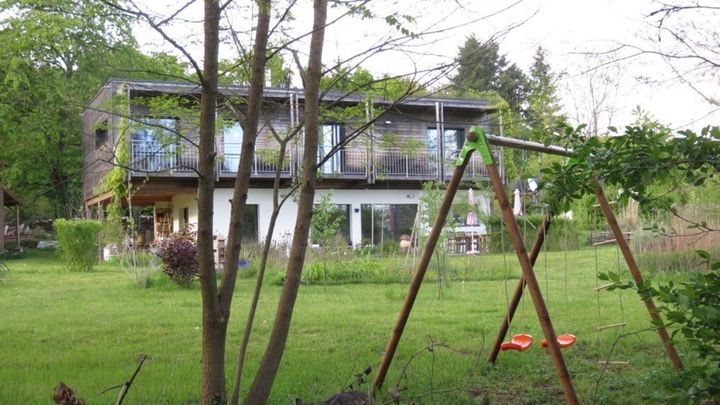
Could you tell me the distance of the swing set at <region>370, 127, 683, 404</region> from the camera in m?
4.25

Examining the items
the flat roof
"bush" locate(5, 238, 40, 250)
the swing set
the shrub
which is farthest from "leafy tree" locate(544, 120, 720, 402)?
"bush" locate(5, 238, 40, 250)

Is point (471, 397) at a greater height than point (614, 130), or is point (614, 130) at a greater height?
point (614, 130)

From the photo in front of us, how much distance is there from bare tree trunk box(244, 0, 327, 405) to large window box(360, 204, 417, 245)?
23.7 m

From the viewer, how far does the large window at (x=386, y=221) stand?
27812 millimetres

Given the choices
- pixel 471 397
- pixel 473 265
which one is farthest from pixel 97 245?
pixel 471 397

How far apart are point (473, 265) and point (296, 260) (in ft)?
43.3

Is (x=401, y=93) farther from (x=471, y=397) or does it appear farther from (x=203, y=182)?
(x=471, y=397)

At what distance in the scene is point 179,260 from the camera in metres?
13.3

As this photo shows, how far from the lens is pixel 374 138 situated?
4.67 meters

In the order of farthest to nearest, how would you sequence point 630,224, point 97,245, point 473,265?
point 97,245, point 630,224, point 473,265

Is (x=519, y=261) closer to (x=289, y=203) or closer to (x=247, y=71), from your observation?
(x=247, y=71)

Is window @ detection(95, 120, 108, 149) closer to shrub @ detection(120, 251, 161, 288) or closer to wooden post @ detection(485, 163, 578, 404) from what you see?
wooden post @ detection(485, 163, 578, 404)

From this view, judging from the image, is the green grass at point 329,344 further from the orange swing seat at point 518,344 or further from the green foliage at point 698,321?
the green foliage at point 698,321

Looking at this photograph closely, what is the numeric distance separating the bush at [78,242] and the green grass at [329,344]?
20.4 ft
